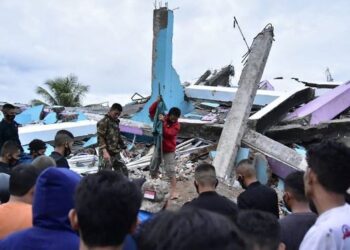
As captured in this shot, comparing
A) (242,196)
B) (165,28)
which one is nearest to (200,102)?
(165,28)

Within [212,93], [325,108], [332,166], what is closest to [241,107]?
[325,108]

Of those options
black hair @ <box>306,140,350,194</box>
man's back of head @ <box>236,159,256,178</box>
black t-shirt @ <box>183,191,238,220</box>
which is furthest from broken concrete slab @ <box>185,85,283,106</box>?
black hair @ <box>306,140,350,194</box>

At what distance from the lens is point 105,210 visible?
1669mm

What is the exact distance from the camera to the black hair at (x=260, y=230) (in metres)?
2.10

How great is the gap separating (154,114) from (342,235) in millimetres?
5875

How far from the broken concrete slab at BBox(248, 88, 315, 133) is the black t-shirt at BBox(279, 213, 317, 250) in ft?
22.4

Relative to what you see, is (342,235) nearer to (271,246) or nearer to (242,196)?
(271,246)

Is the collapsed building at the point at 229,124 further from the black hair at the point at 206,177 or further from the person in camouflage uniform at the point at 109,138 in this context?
the black hair at the point at 206,177

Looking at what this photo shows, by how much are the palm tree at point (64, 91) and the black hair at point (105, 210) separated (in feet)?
65.9

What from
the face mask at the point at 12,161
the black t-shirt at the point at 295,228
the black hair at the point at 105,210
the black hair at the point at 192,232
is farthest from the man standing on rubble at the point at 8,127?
the black hair at the point at 192,232

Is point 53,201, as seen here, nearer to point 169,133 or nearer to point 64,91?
point 169,133

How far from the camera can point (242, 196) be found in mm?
3910

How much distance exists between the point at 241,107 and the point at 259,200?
6106 mm

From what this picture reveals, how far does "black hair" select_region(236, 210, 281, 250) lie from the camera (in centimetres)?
210
